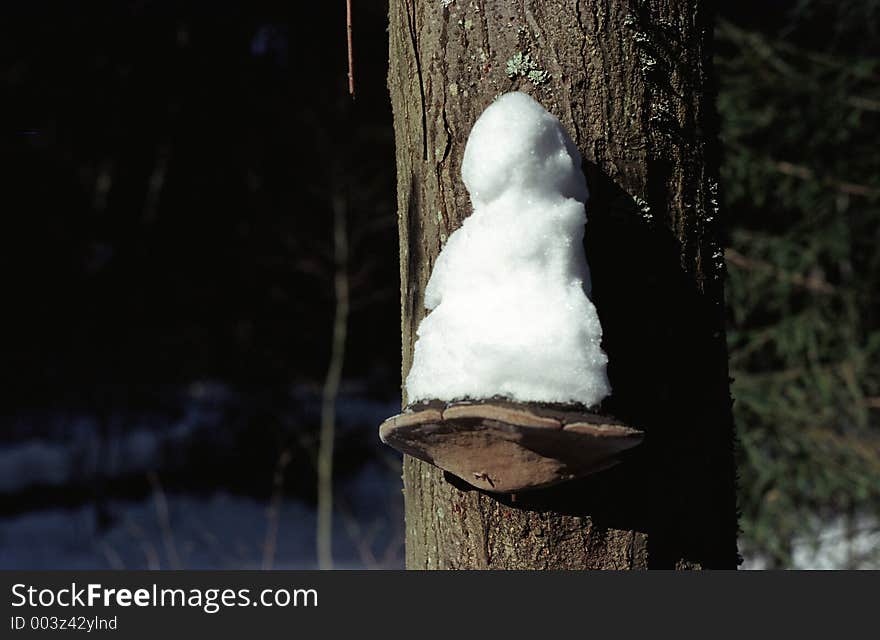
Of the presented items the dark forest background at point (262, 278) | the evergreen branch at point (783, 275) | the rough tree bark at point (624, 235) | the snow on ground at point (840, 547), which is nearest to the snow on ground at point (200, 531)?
the dark forest background at point (262, 278)

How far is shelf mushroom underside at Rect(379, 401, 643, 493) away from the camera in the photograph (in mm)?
941

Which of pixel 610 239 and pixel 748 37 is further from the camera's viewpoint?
pixel 748 37

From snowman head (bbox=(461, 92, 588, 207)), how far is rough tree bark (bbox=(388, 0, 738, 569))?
45mm

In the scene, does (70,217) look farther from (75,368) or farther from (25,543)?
(25,543)

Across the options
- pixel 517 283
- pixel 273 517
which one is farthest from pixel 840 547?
pixel 517 283

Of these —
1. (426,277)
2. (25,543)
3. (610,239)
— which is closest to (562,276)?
(610,239)

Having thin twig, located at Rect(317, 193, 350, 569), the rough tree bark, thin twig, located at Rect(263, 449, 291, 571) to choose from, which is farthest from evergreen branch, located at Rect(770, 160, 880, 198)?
the rough tree bark

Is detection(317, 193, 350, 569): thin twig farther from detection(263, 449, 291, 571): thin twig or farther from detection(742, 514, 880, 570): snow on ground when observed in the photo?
detection(742, 514, 880, 570): snow on ground

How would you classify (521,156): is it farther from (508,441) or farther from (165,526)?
(165,526)

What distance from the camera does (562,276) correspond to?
106cm

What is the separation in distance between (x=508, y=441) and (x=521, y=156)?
14.2 inches

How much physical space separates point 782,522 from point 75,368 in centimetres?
522

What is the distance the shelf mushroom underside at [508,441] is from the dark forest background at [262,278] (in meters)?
3.36

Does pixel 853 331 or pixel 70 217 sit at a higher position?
pixel 70 217
